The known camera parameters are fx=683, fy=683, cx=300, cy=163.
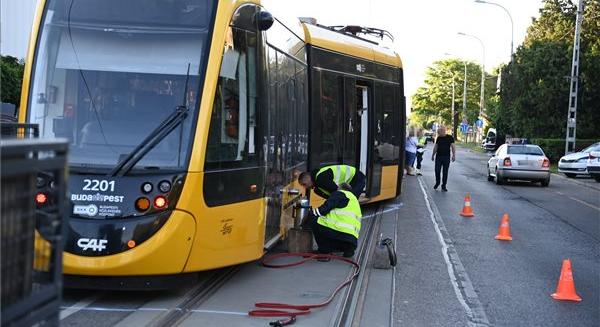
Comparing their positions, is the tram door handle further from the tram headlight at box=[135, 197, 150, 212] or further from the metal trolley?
the metal trolley

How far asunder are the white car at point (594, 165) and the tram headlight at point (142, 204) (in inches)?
882

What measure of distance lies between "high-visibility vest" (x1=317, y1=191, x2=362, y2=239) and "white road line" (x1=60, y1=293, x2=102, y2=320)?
3.12 m

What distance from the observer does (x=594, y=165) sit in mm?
25062

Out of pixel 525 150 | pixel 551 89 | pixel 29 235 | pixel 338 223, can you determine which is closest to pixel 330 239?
pixel 338 223

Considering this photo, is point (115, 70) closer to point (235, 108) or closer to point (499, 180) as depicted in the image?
point (235, 108)

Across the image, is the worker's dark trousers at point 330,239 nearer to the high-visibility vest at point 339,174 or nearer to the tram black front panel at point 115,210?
the high-visibility vest at point 339,174

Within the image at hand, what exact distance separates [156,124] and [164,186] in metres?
0.60

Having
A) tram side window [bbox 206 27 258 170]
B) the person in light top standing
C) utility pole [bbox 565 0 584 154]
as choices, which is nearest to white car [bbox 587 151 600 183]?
utility pole [bbox 565 0 584 154]

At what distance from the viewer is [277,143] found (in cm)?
788

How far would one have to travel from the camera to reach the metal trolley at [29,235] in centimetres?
229

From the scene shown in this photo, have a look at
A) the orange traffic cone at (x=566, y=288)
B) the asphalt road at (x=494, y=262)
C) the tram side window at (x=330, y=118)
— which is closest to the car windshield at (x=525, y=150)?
the asphalt road at (x=494, y=262)

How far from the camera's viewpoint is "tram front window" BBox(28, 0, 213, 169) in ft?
20.0

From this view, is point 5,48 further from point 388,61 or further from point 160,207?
point 160,207

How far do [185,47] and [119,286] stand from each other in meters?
2.20
